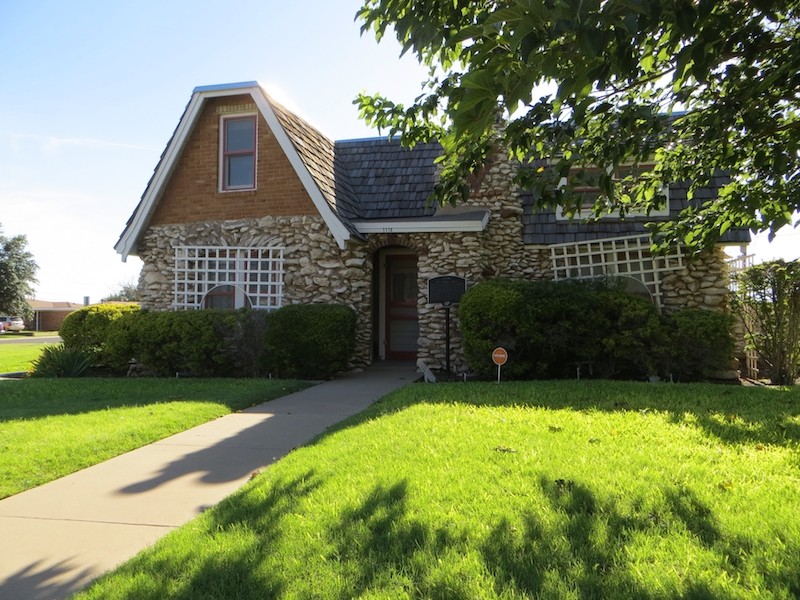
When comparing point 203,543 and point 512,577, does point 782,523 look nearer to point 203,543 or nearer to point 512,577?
point 512,577

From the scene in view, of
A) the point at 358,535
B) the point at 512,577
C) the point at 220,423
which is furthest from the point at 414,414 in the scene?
the point at 512,577

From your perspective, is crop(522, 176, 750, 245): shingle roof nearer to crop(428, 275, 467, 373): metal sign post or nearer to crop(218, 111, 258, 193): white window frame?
crop(428, 275, 467, 373): metal sign post

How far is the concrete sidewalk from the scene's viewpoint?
3.14 metres

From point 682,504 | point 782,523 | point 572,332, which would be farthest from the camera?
point 572,332

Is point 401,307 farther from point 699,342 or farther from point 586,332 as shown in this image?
point 699,342

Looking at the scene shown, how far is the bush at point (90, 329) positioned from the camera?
37.7 ft

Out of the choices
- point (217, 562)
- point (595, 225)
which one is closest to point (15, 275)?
point (595, 225)

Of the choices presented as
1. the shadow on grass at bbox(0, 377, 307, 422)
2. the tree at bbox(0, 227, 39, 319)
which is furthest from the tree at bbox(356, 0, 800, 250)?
the tree at bbox(0, 227, 39, 319)

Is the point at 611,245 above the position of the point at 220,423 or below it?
above

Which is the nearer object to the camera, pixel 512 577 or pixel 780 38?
pixel 512 577

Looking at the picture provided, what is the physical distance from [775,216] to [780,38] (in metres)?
1.61

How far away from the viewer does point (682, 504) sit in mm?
3424

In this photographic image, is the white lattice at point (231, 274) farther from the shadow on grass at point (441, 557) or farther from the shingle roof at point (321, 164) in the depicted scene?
the shadow on grass at point (441, 557)

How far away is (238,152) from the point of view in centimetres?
1221
